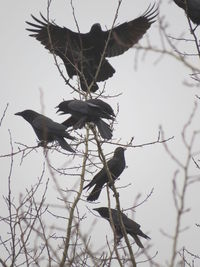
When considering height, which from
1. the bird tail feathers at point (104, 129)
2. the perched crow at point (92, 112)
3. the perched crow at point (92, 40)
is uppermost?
the perched crow at point (92, 40)

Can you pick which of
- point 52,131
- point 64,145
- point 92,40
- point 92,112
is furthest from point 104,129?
point 92,40

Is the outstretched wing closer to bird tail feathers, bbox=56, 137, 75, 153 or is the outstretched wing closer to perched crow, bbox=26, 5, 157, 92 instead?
perched crow, bbox=26, 5, 157, 92

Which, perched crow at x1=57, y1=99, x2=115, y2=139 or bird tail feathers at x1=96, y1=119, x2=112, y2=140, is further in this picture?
perched crow at x1=57, y1=99, x2=115, y2=139

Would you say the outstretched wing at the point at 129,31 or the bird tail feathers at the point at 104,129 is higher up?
the outstretched wing at the point at 129,31

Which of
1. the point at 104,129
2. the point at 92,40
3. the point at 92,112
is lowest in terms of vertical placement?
the point at 104,129

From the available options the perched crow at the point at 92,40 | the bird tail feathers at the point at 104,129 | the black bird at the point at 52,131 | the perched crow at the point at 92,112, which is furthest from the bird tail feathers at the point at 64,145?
the perched crow at the point at 92,40

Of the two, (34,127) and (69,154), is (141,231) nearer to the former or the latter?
(69,154)

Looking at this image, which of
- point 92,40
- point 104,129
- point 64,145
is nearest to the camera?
point 104,129

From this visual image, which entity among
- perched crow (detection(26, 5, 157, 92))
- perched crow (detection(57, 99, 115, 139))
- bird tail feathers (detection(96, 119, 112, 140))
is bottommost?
bird tail feathers (detection(96, 119, 112, 140))

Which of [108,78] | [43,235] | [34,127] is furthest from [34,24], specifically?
[43,235]

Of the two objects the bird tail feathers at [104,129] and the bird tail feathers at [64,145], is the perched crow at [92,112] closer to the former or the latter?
the bird tail feathers at [104,129]

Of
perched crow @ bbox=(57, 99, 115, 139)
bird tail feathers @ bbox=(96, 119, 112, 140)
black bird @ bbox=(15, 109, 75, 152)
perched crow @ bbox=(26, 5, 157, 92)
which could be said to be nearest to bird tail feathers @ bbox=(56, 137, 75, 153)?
black bird @ bbox=(15, 109, 75, 152)

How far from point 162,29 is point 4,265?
156cm

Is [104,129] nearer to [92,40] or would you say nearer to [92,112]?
[92,112]
